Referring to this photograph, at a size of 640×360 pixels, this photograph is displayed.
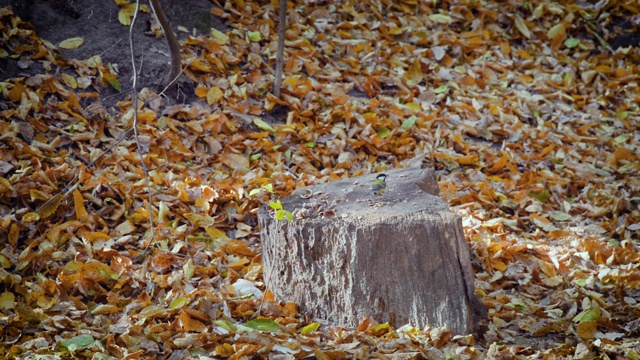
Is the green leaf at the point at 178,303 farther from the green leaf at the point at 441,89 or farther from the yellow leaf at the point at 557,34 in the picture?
the yellow leaf at the point at 557,34

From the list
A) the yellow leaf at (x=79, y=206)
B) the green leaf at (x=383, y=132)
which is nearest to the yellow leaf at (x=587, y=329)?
the green leaf at (x=383, y=132)

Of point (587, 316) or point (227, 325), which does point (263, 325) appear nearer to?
point (227, 325)

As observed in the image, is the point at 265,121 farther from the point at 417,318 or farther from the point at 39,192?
the point at 417,318

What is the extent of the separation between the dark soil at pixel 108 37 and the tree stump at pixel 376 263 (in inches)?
68.9

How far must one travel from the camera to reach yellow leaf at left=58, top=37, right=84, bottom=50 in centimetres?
420

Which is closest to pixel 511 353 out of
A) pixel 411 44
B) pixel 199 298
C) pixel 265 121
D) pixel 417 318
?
pixel 417 318

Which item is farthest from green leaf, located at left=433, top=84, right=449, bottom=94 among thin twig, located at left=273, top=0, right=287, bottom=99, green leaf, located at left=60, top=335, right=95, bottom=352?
green leaf, located at left=60, top=335, right=95, bottom=352

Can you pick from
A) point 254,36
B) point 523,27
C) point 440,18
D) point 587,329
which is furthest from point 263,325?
point 523,27

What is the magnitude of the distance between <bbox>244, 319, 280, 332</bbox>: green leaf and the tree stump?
8.8 inches

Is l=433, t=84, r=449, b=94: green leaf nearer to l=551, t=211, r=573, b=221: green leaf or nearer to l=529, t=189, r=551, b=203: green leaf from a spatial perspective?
l=529, t=189, r=551, b=203: green leaf

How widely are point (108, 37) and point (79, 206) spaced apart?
1.58 meters

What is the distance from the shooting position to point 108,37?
4367 mm

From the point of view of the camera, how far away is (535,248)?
349 centimetres

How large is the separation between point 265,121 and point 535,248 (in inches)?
71.6
